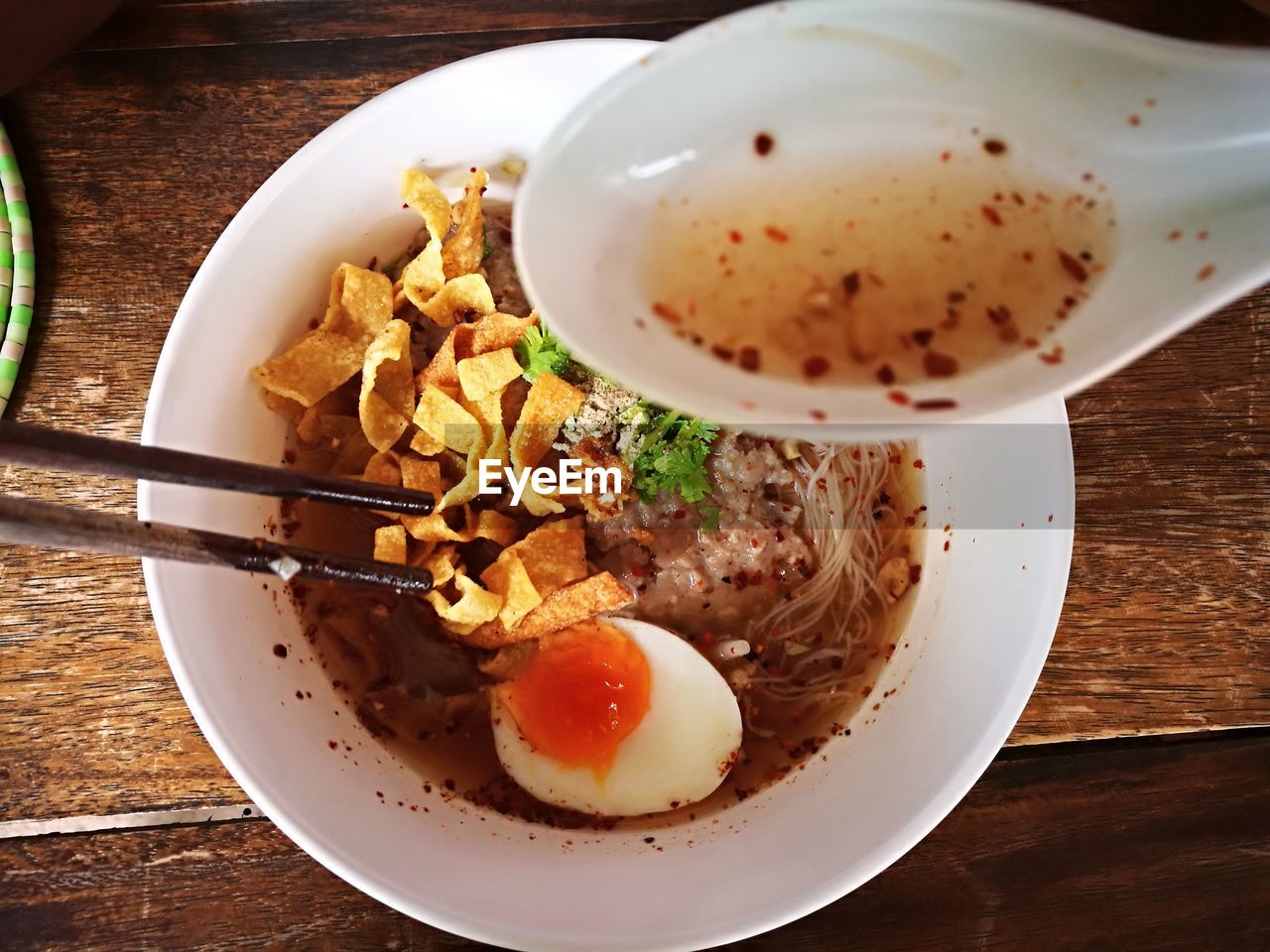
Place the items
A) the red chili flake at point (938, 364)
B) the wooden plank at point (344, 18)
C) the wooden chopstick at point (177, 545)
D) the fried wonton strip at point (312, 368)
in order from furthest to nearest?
1. the wooden plank at point (344, 18)
2. the fried wonton strip at point (312, 368)
3. the red chili flake at point (938, 364)
4. the wooden chopstick at point (177, 545)

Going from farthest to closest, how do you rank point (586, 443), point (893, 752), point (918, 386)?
point (586, 443), point (893, 752), point (918, 386)

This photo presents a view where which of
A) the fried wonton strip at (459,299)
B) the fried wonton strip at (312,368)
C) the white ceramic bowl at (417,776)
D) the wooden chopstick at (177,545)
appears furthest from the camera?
the fried wonton strip at (459,299)

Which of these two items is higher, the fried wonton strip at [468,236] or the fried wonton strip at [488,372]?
the fried wonton strip at [468,236]

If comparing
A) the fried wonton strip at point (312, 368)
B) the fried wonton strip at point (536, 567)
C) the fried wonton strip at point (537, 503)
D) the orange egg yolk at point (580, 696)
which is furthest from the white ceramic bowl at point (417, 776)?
the fried wonton strip at point (537, 503)

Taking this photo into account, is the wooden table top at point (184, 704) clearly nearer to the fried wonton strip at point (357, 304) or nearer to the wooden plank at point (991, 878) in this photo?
the wooden plank at point (991, 878)

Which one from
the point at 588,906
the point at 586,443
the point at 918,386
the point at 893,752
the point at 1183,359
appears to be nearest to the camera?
the point at 918,386

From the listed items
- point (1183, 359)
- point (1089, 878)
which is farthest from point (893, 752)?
point (1183, 359)

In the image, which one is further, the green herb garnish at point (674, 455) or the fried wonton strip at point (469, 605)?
the green herb garnish at point (674, 455)

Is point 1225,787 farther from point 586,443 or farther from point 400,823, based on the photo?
point 400,823

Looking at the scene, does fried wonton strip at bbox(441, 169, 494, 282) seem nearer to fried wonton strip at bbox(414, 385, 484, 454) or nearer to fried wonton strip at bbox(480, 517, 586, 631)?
fried wonton strip at bbox(414, 385, 484, 454)
